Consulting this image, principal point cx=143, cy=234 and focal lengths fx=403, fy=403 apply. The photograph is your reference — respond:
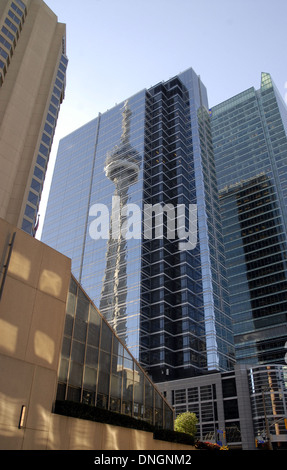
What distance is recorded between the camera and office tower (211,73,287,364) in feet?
440

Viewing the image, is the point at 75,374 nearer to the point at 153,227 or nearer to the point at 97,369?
the point at 97,369

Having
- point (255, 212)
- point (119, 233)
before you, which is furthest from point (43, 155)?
point (255, 212)

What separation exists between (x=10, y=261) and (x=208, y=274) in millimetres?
96700

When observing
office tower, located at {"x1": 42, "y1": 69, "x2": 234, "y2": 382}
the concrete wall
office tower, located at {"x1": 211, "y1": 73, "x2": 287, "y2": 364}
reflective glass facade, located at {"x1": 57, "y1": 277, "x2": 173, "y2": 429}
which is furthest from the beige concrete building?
office tower, located at {"x1": 211, "y1": 73, "x2": 287, "y2": 364}

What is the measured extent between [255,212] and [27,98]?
11235cm

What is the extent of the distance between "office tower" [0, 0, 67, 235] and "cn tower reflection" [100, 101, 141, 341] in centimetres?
5955

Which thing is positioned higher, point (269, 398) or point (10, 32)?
point (10, 32)

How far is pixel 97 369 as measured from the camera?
27.4 metres

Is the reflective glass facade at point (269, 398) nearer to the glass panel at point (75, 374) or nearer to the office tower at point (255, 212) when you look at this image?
the office tower at point (255, 212)

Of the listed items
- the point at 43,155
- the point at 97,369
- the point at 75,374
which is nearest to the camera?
the point at 75,374

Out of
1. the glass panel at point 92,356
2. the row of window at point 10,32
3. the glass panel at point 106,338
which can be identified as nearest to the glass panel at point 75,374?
the glass panel at point 92,356

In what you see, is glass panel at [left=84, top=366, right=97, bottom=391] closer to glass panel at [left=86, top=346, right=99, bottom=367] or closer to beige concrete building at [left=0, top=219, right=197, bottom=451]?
beige concrete building at [left=0, top=219, right=197, bottom=451]

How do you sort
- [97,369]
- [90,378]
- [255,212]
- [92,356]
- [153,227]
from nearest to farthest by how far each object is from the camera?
[90,378] → [92,356] → [97,369] → [153,227] → [255,212]

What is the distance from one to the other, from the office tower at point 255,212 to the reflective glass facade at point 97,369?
101m
